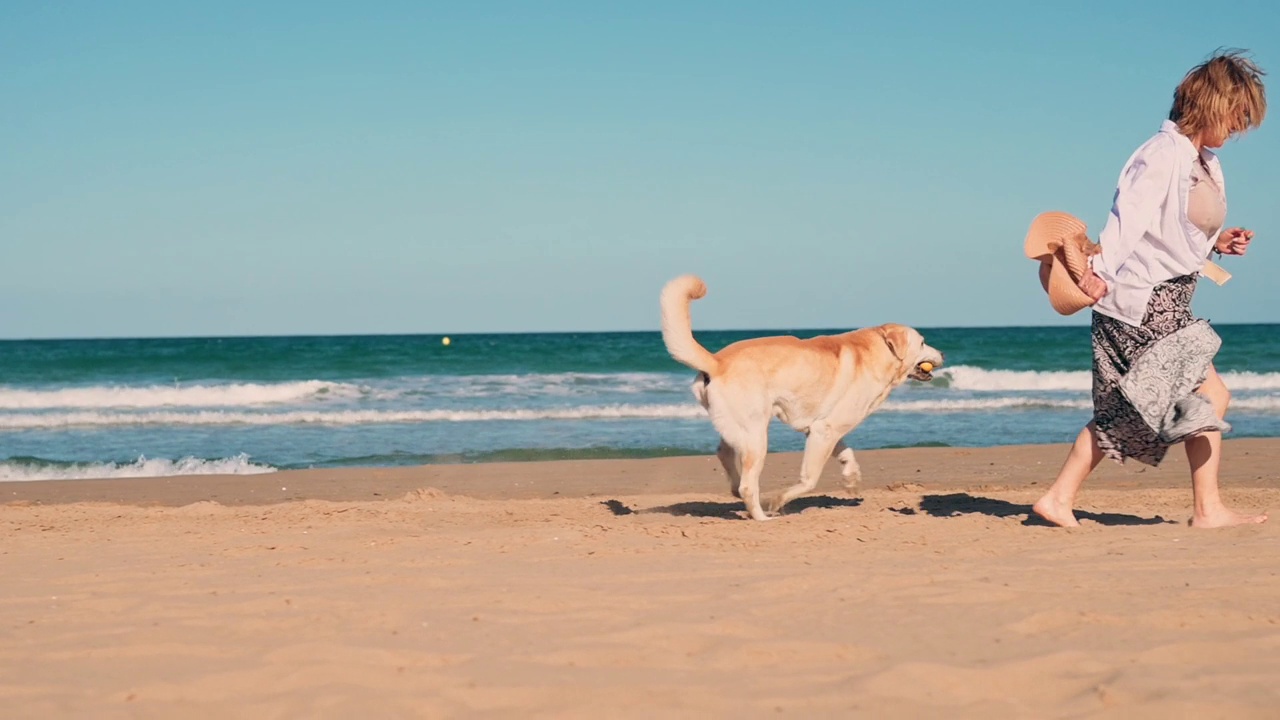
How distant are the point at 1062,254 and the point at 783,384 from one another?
182 centimetres

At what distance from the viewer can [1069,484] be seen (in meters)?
5.30

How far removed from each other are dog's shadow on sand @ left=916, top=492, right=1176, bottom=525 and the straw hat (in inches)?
51.4

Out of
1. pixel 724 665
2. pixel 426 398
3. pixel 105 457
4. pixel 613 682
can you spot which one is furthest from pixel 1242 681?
pixel 426 398

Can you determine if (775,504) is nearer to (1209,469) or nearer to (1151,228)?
(1209,469)

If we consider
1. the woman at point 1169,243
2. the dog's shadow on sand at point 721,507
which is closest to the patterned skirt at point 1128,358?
the woman at point 1169,243

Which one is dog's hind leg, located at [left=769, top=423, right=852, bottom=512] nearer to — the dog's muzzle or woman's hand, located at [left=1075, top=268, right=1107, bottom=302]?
the dog's muzzle

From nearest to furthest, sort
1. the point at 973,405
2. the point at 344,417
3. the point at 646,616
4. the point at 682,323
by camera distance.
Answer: the point at 646,616 → the point at 682,323 → the point at 344,417 → the point at 973,405

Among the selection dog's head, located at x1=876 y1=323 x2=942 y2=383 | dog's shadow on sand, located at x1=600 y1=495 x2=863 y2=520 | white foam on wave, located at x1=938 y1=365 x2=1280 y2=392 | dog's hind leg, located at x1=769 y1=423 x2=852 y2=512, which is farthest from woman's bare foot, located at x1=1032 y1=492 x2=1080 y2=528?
white foam on wave, located at x1=938 y1=365 x2=1280 y2=392

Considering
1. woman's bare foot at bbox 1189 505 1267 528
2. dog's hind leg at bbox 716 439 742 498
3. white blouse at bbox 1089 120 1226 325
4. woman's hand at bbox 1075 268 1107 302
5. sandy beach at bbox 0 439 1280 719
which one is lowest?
woman's bare foot at bbox 1189 505 1267 528

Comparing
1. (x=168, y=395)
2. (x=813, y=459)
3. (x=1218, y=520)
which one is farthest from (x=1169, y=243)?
(x=168, y=395)

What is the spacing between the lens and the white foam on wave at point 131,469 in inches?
421

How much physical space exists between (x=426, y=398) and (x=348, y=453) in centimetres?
1126

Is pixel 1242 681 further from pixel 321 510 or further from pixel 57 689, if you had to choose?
pixel 321 510

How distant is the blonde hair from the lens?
4.70 meters
